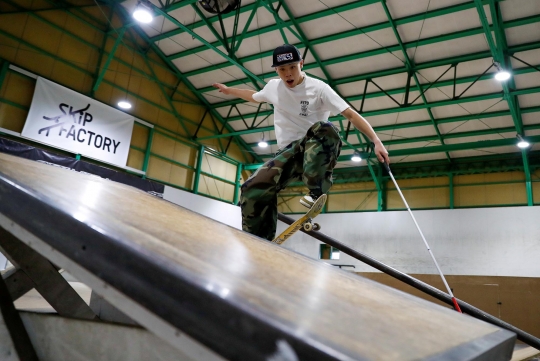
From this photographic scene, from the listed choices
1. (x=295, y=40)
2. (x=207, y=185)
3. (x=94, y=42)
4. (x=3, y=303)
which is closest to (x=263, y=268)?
(x=3, y=303)

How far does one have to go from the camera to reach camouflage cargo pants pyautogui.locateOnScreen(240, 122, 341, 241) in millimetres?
2373

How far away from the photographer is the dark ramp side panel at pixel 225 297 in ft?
1.38

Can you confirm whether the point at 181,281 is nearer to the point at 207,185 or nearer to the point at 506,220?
the point at 506,220

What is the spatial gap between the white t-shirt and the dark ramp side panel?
1.92 metres

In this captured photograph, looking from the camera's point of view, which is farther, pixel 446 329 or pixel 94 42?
pixel 94 42

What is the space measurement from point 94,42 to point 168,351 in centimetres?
1210

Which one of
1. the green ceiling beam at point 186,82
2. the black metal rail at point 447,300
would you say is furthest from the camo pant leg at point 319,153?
the green ceiling beam at point 186,82

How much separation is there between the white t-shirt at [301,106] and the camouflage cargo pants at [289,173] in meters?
0.13

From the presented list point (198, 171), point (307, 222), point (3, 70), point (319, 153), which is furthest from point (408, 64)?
point (3, 70)

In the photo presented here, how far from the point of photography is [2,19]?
891 centimetres

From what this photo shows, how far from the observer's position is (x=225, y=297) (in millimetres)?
450

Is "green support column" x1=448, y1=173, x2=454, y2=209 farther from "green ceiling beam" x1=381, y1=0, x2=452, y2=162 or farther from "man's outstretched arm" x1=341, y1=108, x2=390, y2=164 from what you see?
"man's outstretched arm" x1=341, y1=108, x2=390, y2=164

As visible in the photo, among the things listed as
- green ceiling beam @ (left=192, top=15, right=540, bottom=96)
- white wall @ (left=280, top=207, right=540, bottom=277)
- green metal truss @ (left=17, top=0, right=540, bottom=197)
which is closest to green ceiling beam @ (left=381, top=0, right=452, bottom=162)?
green metal truss @ (left=17, top=0, right=540, bottom=197)

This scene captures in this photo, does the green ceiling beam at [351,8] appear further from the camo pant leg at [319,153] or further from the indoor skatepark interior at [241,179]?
the camo pant leg at [319,153]
